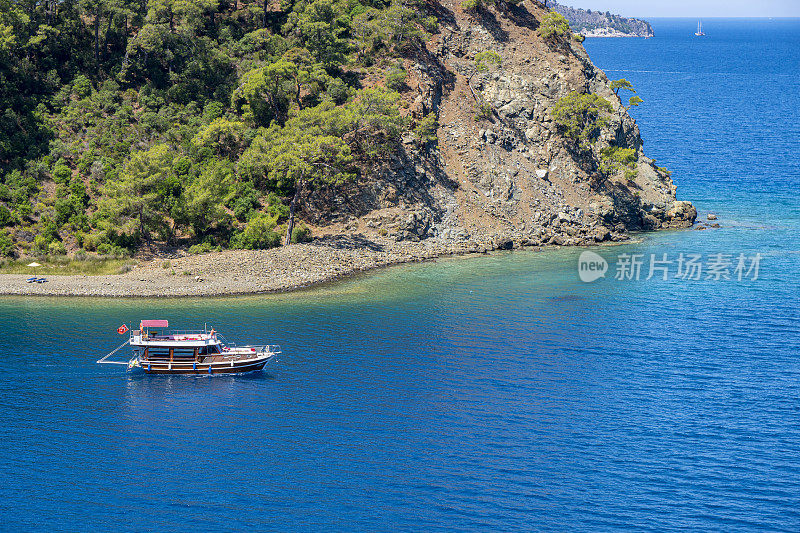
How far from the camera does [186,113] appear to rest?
121 metres

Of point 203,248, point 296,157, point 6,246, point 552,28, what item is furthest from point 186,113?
point 552,28

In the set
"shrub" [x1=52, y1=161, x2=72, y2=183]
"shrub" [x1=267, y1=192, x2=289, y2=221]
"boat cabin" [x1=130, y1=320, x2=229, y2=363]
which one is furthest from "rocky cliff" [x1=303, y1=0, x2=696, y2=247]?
"boat cabin" [x1=130, y1=320, x2=229, y2=363]

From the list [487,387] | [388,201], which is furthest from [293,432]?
[388,201]

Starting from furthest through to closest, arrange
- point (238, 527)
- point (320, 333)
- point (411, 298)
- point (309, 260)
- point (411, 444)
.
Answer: point (309, 260) < point (411, 298) < point (320, 333) < point (411, 444) < point (238, 527)

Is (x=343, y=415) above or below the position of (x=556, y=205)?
below

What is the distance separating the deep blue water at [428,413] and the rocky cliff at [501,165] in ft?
60.4

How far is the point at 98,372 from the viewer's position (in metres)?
72.8

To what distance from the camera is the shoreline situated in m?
94.0

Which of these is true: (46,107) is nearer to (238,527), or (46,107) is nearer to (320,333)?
(320,333)

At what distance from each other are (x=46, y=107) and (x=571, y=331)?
85672 mm

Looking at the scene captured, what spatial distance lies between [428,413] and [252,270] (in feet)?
141

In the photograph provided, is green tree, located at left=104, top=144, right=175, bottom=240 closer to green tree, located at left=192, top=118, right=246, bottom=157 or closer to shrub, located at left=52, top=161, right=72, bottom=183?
green tree, located at left=192, top=118, right=246, bottom=157

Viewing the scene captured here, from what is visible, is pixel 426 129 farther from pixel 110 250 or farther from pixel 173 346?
pixel 173 346

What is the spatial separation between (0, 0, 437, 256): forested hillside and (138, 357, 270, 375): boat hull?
32464 millimetres
